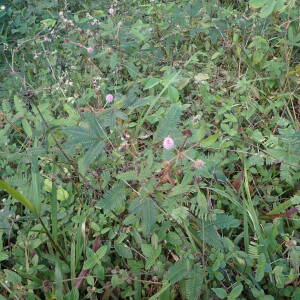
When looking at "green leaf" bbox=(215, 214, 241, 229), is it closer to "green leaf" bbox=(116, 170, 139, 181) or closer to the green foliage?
the green foliage

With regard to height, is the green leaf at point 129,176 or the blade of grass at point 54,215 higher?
the green leaf at point 129,176

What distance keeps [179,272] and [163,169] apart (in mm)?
325

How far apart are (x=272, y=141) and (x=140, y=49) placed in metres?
1.11

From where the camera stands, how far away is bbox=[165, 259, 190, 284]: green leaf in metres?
1.29

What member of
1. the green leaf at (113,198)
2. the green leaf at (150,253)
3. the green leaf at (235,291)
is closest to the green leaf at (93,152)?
the green leaf at (113,198)

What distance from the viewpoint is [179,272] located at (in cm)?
130

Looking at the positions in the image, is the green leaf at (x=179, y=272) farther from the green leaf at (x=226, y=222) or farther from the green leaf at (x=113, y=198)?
the green leaf at (x=113, y=198)

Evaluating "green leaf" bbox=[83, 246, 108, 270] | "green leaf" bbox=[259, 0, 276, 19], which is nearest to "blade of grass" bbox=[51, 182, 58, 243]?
"green leaf" bbox=[83, 246, 108, 270]

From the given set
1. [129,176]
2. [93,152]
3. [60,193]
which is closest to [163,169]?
[129,176]

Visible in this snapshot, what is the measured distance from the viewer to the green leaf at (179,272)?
1291 millimetres

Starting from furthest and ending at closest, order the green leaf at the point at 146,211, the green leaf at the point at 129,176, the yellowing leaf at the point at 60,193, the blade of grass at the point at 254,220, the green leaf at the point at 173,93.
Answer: the green leaf at the point at 173,93 → the yellowing leaf at the point at 60,193 → the blade of grass at the point at 254,220 → the green leaf at the point at 129,176 → the green leaf at the point at 146,211

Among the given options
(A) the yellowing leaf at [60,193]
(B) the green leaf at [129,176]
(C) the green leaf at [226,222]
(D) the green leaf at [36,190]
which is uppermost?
(B) the green leaf at [129,176]

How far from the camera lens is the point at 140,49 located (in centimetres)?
244

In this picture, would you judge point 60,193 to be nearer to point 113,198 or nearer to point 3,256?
point 3,256
